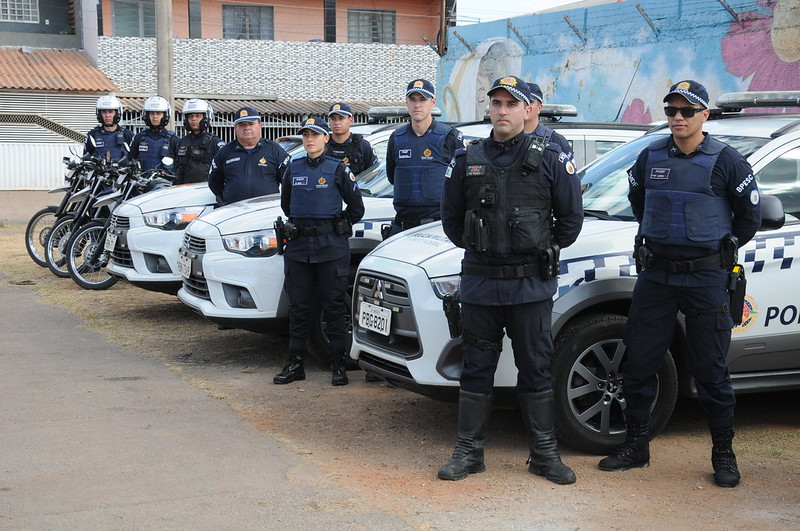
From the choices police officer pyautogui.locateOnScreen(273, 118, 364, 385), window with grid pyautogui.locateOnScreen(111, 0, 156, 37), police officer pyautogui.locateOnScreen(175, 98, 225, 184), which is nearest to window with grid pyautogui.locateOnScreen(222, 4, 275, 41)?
window with grid pyautogui.locateOnScreen(111, 0, 156, 37)

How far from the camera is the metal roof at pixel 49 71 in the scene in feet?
77.1

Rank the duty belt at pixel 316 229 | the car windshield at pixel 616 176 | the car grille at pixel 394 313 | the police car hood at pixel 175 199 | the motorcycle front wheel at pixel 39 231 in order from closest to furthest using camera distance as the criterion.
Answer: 1. the car grille at pixel 394 313
2. the car windshield at pixel 616 176
3. the duty belt at pixel 316 229
4. the police car hood at pixel 175 199
5. the motorcycle front wheel at pixel 39 231

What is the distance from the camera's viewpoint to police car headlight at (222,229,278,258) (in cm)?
768

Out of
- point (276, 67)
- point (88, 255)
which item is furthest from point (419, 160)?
point (276, 67)

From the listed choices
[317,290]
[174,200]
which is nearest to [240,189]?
[174,200]

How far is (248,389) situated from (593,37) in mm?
11712

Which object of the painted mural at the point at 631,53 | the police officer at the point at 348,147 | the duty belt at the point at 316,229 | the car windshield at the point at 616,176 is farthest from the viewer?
the painted mural at the point at 631,53

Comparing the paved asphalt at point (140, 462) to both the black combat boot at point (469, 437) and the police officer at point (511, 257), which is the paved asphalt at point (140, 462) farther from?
the police officer at point (511, 257)

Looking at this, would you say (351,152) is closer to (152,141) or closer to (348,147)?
(348,147)

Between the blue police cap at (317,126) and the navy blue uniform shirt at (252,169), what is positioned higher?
the blue police cap at (317,126)

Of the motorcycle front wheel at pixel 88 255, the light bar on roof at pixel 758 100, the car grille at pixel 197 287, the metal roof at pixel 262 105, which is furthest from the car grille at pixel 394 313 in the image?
the metal roof at pixel 262 105

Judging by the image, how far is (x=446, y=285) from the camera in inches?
217

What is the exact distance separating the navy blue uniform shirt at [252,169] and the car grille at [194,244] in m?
0.76

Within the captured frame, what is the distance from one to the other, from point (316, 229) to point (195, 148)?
451 cm
